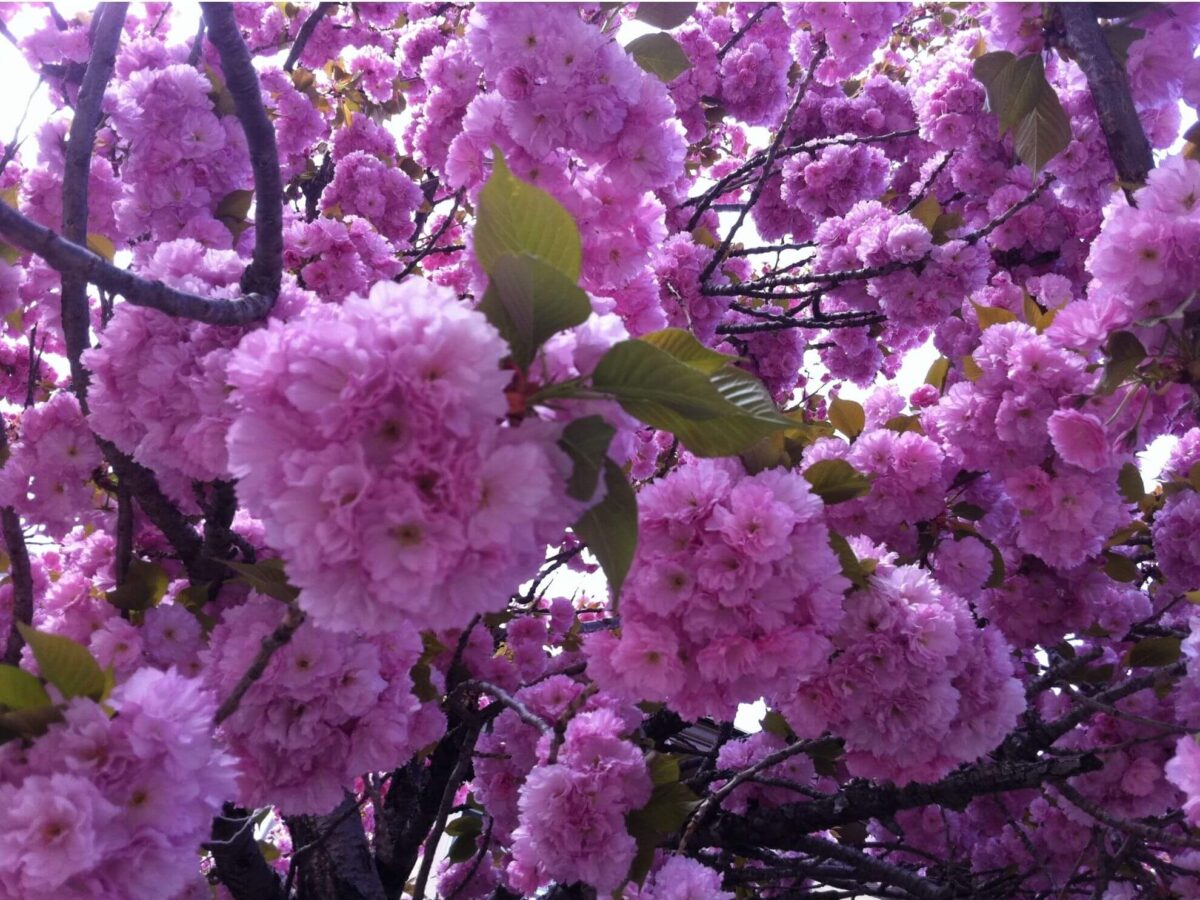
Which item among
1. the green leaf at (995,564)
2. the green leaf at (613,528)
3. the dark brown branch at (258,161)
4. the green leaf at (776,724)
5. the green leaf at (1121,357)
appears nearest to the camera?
the green leaf at (613,528)

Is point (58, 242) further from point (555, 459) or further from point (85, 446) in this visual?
point (85, 446)

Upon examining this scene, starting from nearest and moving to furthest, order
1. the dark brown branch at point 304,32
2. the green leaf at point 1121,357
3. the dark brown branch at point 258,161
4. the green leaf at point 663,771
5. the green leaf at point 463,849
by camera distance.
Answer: the dark brown branch at point 258,161 < the green leaf at point 1121,357 < the green leaf at point 663,771 < the green leaf at point 463,849 < the dark brown branch at point 304,32

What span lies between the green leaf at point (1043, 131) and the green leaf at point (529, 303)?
1.90 m

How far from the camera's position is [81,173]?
198cm

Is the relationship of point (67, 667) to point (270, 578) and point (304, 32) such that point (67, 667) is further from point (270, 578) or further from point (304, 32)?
point (304, 32)

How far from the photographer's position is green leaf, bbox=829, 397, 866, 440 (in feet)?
7.68

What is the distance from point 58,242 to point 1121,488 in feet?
8.03

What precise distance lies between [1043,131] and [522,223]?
6.16 feet

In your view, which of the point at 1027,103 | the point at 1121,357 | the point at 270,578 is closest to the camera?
the point at 270,578

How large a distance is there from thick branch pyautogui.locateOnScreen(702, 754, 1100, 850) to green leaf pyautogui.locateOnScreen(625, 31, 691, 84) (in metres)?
2.04

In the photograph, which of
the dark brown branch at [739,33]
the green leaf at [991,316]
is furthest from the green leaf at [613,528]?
the dark brown branch at [739,33]

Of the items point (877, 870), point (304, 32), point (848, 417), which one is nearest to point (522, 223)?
point (848, 417)

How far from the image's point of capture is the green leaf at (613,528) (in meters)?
1.12

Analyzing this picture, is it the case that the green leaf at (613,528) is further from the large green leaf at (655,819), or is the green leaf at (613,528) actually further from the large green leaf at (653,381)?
the large green leaf at (655,819)
